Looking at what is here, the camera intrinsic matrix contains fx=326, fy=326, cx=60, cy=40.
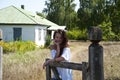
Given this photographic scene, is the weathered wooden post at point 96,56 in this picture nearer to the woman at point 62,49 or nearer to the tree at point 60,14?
the woman at point 62,49

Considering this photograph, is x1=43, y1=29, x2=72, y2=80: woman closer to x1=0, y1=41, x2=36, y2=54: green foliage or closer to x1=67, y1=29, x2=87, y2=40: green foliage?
x1=0, y1=41, x2=36, y2=54: green foliage

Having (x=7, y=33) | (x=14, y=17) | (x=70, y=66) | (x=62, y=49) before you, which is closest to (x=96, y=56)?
(x=70, y=66)

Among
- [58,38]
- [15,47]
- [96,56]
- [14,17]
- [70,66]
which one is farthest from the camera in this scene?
[14,17]

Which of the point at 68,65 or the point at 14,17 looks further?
the point at 14,17

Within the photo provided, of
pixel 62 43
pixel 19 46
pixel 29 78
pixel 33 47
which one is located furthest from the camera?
pixel 33 47

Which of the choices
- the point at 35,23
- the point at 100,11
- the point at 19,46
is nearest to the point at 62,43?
the point at 19,46

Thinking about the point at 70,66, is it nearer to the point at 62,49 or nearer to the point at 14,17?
the point at 62,49

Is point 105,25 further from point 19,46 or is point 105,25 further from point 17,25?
point 19,46


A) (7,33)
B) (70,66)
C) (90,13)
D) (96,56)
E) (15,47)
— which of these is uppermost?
(90,13)

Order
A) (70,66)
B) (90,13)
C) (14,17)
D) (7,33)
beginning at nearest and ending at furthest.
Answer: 1. (70,66)
2. (7,33)
3. (14,17)
4. (90,13)

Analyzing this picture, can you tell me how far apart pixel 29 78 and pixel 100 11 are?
58174mm

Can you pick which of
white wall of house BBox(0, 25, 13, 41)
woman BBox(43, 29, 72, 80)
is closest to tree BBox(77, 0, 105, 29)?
white wall of house BBox(0, 25, 13, 41)

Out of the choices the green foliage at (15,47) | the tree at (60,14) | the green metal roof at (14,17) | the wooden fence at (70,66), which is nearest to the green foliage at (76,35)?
the tree at (60,14)

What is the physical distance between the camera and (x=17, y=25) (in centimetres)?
3111
